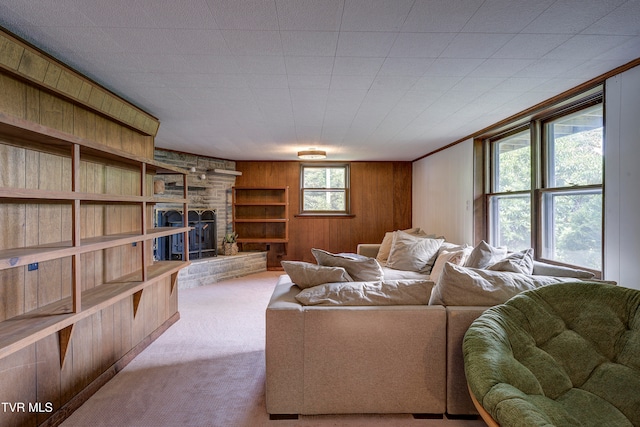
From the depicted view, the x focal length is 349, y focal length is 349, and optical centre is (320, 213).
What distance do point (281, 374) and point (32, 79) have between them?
7.14 ft

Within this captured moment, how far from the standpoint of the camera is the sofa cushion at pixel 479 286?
6.71 feet

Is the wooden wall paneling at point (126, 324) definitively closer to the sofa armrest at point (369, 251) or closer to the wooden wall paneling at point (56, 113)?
the wooden wall paneling at point (56, 113)

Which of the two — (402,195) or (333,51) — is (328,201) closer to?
(402,195)

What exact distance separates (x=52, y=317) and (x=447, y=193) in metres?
4.83

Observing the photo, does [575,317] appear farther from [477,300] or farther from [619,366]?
[477,300]

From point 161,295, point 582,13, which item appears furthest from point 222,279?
point 582,13

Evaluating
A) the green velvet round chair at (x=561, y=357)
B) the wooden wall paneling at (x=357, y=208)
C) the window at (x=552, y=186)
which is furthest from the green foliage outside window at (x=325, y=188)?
the green velvet round chair at (x=561, y=357)

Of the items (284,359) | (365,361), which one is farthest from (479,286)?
(284,359)

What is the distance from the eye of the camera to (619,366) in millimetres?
1490

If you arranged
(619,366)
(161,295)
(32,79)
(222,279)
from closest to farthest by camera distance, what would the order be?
(619,366) < (32,79) < (161,295) < (222,279)

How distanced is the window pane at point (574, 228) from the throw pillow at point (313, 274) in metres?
2.05

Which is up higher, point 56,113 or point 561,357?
point 56,113

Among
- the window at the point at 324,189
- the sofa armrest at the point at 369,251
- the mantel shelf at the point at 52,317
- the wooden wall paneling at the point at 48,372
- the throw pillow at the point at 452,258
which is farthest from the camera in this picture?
the window at the point at 324,189

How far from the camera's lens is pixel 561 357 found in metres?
1.59
